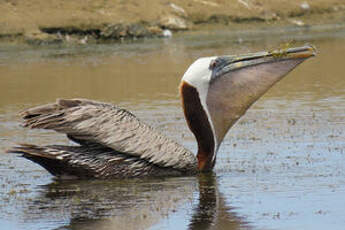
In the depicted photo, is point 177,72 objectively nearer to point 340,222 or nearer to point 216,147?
point 216,147

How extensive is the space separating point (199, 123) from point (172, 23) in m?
18.6

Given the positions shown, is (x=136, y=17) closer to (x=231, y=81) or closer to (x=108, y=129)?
(x=231, y=81)

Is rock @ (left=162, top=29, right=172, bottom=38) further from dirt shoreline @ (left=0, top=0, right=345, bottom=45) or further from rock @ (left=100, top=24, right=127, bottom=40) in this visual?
rock @ (left=100, top=24, right=127, bottom=40)

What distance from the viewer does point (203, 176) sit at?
827 centimetres

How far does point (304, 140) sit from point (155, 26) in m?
17.0

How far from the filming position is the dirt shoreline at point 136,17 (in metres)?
24.1

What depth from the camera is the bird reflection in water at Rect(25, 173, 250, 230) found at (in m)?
6.51

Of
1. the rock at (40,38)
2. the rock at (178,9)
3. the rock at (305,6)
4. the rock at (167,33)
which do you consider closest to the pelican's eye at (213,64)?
the rock at (40,38)

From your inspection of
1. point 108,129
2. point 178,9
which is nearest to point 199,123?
point 108,129

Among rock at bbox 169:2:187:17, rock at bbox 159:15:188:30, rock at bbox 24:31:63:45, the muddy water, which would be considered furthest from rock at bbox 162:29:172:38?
the muddy water

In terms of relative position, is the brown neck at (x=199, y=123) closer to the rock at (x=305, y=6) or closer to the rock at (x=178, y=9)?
the rock at (x=178, y=9)

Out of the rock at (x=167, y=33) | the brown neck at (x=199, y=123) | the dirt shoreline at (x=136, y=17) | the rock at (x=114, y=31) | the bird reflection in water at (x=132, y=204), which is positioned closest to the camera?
the bird reflection in water at (x=132, y=204)

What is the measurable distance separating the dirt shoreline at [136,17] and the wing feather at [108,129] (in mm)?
15496

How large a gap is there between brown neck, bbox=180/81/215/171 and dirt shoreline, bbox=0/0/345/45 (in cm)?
1555
